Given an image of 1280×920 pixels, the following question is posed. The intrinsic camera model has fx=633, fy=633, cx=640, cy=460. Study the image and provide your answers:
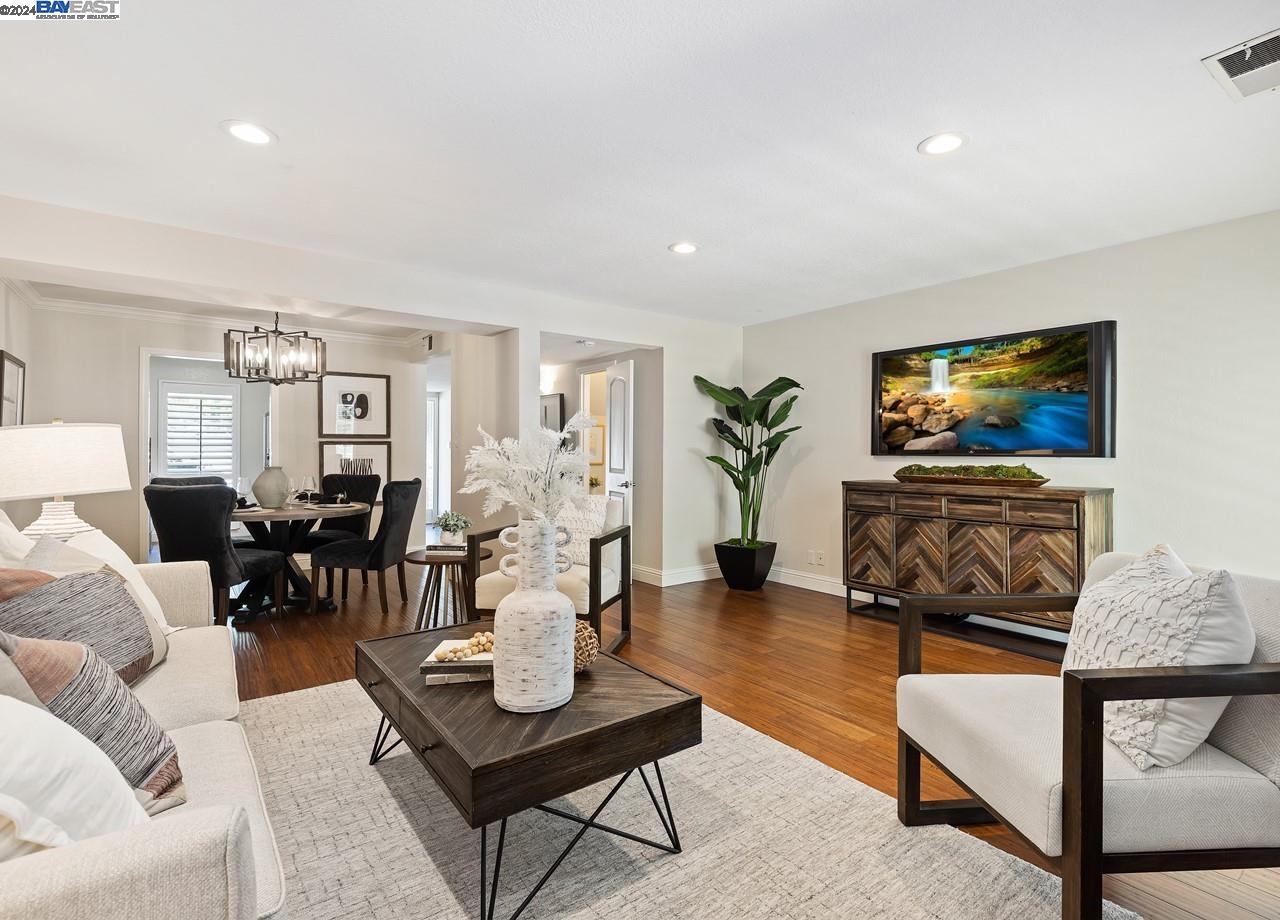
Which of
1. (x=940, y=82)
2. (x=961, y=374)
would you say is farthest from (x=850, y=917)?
(x=961, y=374)

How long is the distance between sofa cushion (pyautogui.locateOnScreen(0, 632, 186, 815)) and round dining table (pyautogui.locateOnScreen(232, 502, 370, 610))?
326 centimetres

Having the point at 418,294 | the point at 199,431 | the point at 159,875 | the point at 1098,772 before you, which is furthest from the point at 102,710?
the point at 199,431

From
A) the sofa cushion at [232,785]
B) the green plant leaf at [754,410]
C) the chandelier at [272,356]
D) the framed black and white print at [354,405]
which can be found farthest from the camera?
the framed black and white print at [354,405]

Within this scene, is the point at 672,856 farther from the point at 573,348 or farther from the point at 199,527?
the point at 573,348

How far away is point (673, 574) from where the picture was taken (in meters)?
5.62

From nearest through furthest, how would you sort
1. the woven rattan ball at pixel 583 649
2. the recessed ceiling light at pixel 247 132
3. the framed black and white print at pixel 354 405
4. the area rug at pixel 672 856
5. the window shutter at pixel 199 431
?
the area rug at pixel 672 856
the woven rattan ball at pixel 583 649
the recessed ceiling light at pixel 247 132
the framed black and white print at pixel 354 405
the window shutter at pixel 199 431

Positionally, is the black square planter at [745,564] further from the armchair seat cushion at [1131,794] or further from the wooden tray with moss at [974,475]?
the armchair seat cushion at [1131,794]

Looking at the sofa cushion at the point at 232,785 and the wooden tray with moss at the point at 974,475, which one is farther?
the wooden tray with moss at the point at 974,475

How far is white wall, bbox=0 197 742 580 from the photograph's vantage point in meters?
3.11

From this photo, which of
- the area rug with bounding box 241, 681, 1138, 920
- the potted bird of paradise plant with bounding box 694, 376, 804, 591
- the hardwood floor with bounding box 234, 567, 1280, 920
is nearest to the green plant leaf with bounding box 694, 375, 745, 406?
the potted bird of paradise plant with bounding box 694, 376, 804, 591

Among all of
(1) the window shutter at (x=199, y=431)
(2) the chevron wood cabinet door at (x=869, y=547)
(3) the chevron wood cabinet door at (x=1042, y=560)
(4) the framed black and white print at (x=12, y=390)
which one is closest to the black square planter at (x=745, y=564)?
(2) the chevron wood cabinet door at (x=869, y=547)

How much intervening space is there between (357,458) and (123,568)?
15.0 ft

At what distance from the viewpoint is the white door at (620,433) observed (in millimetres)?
5781

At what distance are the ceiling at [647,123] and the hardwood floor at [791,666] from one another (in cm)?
236
